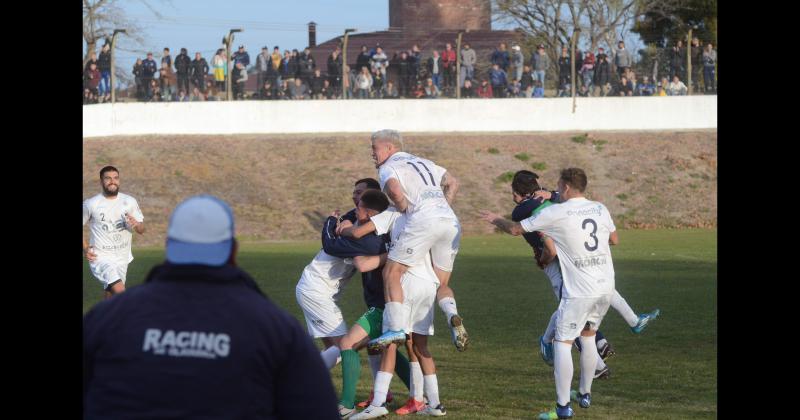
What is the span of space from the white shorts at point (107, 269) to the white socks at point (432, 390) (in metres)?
5.88

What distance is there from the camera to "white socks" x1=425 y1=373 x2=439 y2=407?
32.0 ft

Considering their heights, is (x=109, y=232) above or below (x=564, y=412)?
above

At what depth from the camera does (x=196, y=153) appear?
40344 mm

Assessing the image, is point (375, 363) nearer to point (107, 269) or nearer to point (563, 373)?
point (563, 373)

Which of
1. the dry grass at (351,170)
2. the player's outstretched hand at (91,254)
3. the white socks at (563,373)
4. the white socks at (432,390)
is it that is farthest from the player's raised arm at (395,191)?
the dry grass at (351,170)

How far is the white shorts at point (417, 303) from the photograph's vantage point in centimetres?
985

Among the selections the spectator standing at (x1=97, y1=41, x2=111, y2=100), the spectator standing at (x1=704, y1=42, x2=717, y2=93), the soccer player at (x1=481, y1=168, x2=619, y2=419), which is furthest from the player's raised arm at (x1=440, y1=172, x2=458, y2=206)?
the spectator standing at (x1=704, y1=42, x2=717, y2=93)

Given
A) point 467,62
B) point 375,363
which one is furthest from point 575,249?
point 467,62

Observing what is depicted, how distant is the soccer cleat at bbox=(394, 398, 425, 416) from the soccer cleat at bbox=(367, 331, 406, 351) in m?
0.77

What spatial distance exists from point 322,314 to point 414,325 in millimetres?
941

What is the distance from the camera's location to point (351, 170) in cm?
4000
